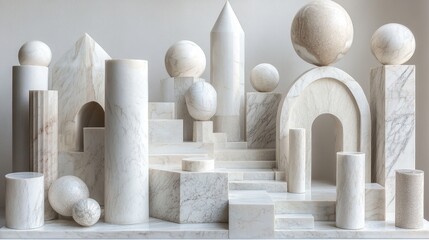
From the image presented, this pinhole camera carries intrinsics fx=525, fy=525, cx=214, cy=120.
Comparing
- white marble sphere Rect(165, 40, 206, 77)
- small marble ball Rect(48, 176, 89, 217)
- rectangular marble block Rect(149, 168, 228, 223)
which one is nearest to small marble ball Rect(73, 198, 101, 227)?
small marble ball Rect(48, 176, 89, 217)

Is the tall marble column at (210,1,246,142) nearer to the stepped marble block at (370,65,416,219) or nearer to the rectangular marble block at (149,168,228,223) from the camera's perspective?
the rectangular marble block at (149,168,228,223)

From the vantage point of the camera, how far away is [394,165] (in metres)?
4.14

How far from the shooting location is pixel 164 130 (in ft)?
14.5

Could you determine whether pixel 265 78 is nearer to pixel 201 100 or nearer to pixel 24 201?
pixel 201 100

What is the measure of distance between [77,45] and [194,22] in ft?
4.55

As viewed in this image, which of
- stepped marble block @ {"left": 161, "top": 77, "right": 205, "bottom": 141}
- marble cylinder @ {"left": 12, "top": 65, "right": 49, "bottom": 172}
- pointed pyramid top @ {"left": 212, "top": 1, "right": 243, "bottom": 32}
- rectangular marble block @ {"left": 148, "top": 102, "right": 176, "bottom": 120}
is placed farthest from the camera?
pointed pyramid top @ {"left": 212, "top": 1, "right": 243, "bottom": 32}

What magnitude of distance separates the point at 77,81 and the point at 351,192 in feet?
7.79

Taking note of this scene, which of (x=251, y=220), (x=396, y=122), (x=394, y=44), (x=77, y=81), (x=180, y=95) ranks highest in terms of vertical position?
(x=394, y=44)

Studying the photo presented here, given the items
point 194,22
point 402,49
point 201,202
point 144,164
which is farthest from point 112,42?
point 402,49

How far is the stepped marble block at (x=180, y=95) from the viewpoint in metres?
4.69

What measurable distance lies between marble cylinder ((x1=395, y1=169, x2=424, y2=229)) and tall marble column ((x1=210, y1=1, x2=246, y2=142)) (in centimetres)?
165

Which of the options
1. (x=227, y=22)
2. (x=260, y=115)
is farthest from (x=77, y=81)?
(x=260, y=115)

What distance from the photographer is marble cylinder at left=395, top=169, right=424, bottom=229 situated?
3.68 m

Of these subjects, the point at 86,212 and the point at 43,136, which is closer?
the point at 86,212
